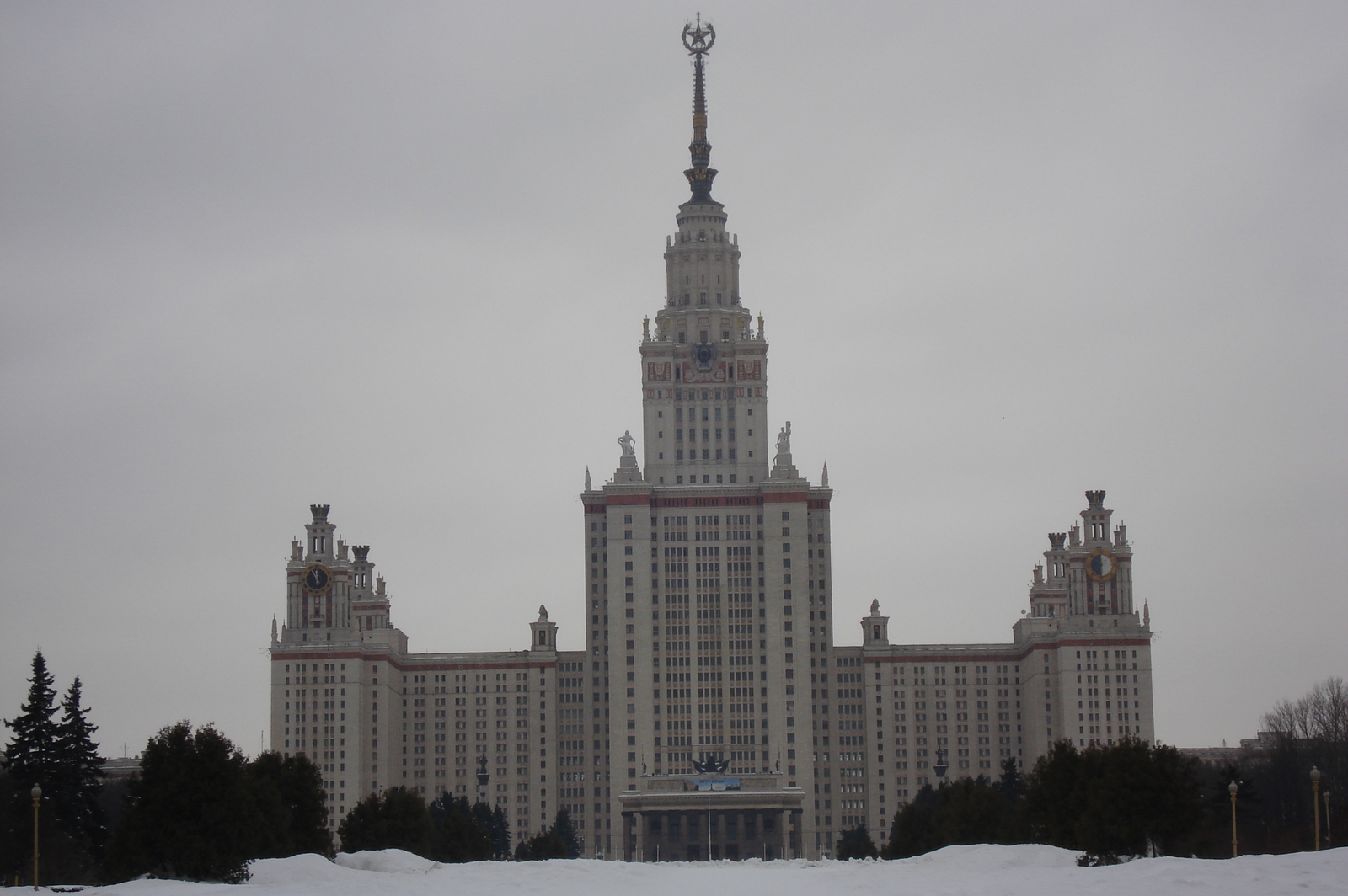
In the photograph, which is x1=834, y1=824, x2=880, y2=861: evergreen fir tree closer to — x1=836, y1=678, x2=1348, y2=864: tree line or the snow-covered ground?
x1=836, y1=678, x2=1348, y2=864: tree line

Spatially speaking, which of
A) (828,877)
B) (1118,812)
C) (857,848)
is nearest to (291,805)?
(828,877)

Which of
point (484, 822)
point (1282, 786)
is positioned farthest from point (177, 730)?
point (1282, 786)

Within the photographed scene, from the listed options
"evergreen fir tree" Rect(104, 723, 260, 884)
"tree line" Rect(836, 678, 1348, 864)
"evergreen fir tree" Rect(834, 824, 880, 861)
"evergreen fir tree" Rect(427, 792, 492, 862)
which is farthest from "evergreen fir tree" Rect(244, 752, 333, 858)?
"evergreen fir tree" Rect(834, 824, 880, 861)

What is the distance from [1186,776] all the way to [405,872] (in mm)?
46465

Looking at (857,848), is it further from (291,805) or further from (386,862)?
(386,862)

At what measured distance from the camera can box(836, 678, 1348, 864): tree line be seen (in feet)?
372

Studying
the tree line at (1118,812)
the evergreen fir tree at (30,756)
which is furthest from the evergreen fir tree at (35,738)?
the tree line at (1118,812)

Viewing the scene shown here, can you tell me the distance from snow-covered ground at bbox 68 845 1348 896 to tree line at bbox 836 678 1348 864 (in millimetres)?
5349

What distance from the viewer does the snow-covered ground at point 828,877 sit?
79.3m

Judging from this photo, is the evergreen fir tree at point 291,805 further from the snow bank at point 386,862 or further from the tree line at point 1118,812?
the tree line at point 1118,812

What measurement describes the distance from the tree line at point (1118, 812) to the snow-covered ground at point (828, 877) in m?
5.35

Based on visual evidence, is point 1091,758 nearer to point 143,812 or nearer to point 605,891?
point 605,891

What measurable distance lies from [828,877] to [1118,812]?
1838 centimetres

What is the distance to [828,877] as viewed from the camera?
108312 millimetres
